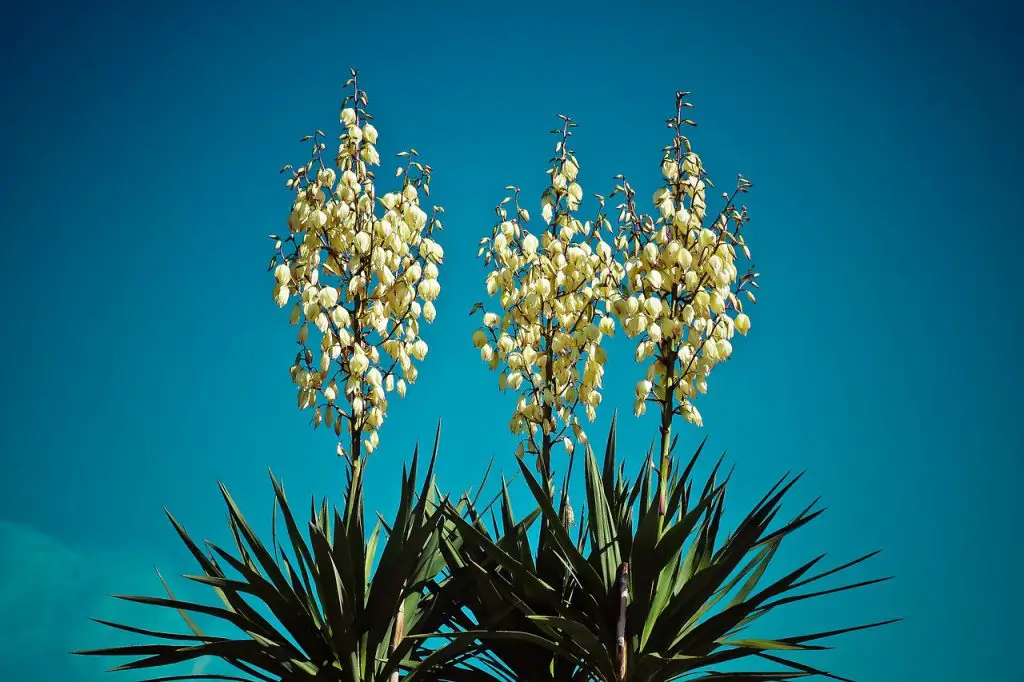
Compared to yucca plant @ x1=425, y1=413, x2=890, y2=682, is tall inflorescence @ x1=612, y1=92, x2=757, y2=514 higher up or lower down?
higher up

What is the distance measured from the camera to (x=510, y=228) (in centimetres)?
471

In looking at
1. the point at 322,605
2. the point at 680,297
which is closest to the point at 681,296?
the point at 680,297

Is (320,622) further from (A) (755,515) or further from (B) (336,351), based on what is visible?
(A) (755,515)

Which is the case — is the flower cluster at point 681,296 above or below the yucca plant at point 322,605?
above

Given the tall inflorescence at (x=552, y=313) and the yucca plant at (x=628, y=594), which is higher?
the tall inflorescence at (x=552, y=313)

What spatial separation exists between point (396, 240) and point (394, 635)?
1495mm

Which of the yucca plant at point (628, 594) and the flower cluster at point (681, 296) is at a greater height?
the flower cluster at point (681, 296)

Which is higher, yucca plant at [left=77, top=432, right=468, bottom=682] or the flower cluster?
the flower cluster

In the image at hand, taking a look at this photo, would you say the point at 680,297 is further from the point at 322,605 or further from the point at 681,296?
the point at 322,605

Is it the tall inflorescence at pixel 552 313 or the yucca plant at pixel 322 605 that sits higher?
the tall inflorescence at pixel 552 313

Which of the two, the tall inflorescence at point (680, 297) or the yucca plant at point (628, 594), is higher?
the tall inflorescence at point (680, 297)

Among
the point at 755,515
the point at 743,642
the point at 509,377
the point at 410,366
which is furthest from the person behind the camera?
the point at 509,377

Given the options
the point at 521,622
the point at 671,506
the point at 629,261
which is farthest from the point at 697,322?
the point at 521,622

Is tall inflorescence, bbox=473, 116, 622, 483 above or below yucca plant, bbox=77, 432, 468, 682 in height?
above
